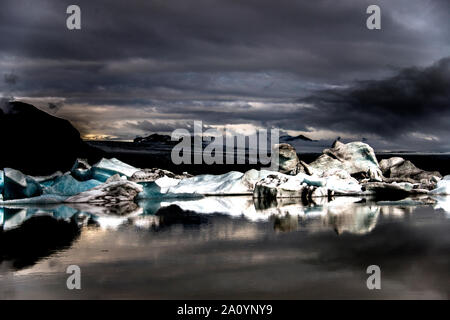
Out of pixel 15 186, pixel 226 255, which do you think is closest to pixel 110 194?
pixel 15 186

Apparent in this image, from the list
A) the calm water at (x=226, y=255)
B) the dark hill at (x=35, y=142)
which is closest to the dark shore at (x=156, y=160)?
the dark hill at (x=35, y=142)

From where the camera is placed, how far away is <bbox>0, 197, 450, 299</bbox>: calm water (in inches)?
144

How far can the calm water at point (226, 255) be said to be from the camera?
367 cm

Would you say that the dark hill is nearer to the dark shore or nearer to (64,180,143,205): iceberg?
the dark shore

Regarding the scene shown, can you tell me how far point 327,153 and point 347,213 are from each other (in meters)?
11.3

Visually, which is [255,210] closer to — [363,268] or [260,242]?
[260,242]

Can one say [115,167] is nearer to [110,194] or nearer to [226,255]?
[110,194]

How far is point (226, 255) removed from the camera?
16.1ft

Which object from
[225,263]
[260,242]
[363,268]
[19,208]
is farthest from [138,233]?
[19,208]

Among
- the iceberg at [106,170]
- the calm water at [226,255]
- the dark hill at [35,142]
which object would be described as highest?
the dark hill at [35,142]

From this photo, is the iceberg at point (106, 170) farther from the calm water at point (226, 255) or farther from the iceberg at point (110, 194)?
the calm water at point (226, 255)
